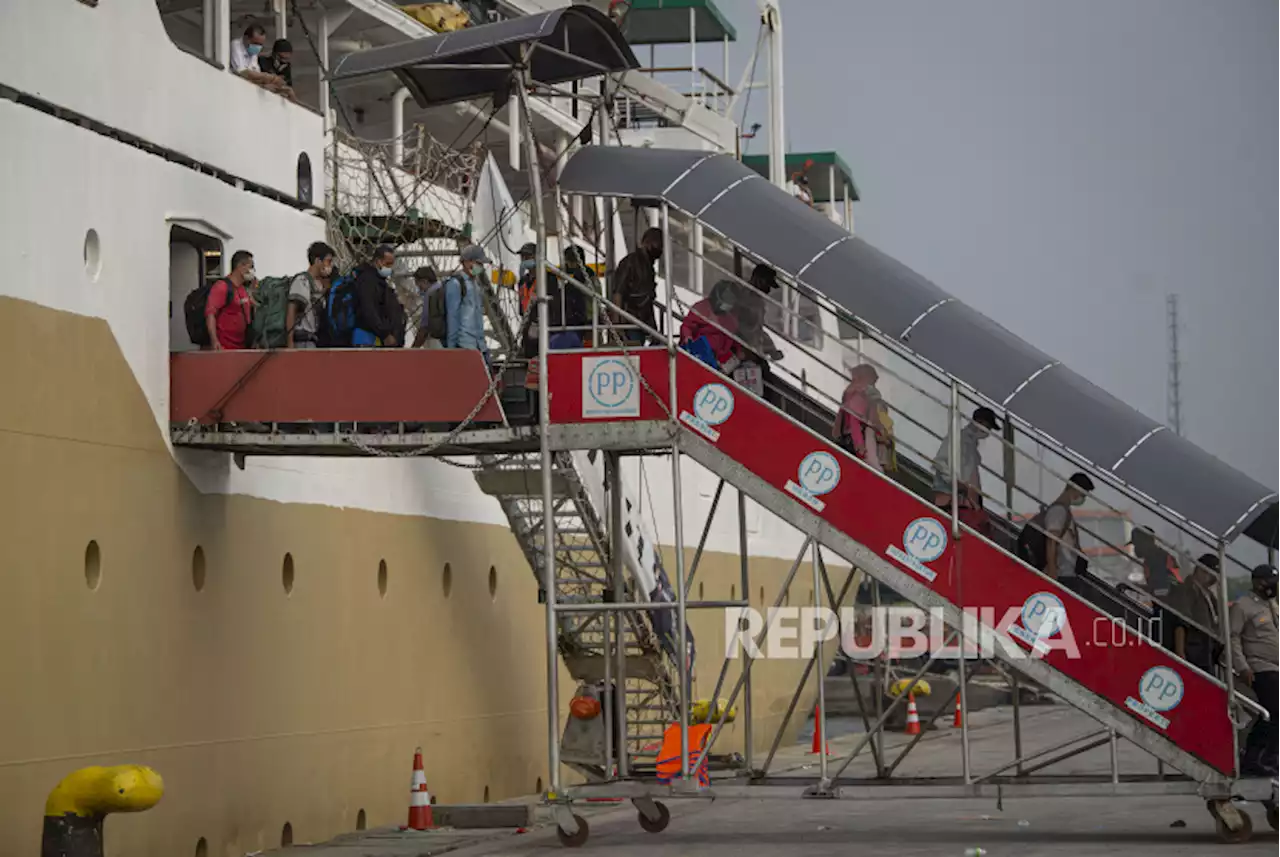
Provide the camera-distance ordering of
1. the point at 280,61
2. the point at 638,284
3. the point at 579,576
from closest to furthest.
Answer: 1. the point at 638,284
2. the point at 280,61
3. the point at 579,576

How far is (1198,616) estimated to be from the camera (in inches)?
624

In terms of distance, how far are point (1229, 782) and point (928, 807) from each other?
542 cm

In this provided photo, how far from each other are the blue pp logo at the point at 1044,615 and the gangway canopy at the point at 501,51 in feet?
18.0

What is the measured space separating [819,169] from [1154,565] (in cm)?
3209

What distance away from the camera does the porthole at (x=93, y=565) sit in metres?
14.0

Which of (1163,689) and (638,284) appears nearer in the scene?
(1163,689)

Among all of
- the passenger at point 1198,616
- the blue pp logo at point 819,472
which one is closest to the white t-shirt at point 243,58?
the blue pp logo at point 819,472

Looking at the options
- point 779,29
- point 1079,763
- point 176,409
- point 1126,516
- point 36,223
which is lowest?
point 1079,763

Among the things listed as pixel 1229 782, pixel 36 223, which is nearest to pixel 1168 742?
pixel 1229 782

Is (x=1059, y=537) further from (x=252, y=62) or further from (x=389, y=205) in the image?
(x=252, y=62)

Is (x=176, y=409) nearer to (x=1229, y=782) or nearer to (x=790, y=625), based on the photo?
(x=1229, y=782)

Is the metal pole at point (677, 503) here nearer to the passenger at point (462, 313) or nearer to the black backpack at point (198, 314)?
the passenger at point (462, 313)

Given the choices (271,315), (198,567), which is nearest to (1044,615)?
(271,315)

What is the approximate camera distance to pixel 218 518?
52.4 ft
